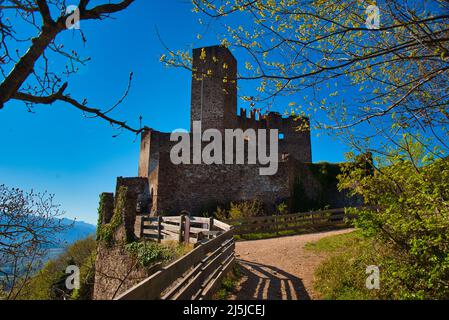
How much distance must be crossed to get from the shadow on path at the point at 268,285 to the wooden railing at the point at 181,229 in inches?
59.3

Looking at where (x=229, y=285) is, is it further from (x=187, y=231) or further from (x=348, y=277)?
(x=187, y=231)

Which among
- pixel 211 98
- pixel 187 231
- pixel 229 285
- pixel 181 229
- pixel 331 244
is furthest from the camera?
pixel 211 98

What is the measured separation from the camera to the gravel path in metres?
5.95

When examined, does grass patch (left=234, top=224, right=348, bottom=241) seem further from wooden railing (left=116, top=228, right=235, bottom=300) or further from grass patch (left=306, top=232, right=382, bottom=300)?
grass patch (left=306, top=232, right=382, bottom=300)

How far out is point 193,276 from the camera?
469 cm

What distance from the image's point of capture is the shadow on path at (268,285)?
577 centimetres

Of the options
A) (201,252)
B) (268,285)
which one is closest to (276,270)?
(268,285)

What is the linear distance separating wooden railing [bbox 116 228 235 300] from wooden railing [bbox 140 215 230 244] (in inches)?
58.5

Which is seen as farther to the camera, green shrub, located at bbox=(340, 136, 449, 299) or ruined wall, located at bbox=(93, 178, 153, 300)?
ruined wall, located at bbox=(93, 178, 153, 300)

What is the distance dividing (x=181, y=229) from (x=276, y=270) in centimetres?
416

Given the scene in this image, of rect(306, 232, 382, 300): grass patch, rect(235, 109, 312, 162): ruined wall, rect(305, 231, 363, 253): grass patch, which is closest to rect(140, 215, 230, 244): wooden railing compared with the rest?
rect(306, 232, 382, 300): grass patch

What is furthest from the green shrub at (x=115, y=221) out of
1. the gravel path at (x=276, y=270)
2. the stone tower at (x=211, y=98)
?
the stone tower at (x=211, y=98)
